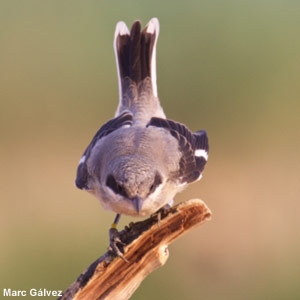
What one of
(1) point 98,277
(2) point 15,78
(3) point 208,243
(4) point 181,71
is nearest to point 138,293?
(3) point 208,243

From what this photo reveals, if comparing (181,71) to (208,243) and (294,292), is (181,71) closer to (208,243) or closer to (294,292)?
(208,243)

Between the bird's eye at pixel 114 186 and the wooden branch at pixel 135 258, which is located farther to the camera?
the bird's eye at pixel 114 186

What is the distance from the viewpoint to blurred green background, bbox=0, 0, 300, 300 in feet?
14.3

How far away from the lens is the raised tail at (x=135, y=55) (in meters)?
3.81

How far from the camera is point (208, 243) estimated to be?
4.56 metres

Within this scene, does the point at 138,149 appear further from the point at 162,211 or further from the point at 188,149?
the point at 188,149

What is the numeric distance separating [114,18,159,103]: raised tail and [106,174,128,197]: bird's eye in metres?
1.06

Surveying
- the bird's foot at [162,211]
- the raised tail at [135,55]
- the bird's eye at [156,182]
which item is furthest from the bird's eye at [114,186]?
the raised tail at [135,55]

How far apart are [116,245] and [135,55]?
1.47 meters

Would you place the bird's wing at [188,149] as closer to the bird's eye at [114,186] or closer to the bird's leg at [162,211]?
the bird's leg at [162,211]

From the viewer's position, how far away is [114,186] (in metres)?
2.79

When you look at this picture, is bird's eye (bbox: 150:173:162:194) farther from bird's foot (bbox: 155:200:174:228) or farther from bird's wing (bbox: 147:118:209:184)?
bird's wing (bbox: 147:118:209:184)

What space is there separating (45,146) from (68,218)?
2.13 feet

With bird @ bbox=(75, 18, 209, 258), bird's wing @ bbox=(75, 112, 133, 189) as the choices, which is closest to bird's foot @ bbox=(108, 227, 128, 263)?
bird @ bbox=(75, 18, 209, 258)
